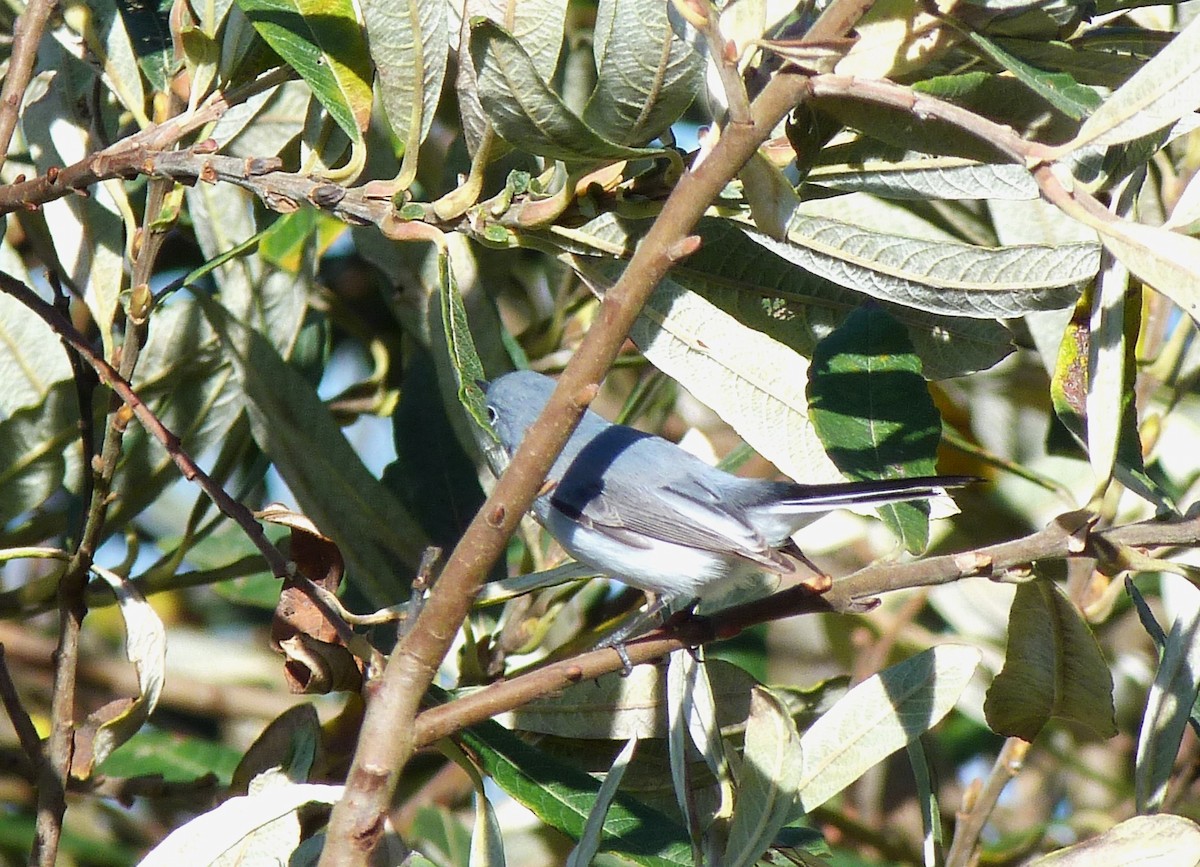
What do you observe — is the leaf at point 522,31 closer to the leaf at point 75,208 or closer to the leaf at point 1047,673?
the leaf at point 75,208

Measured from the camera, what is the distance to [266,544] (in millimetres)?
1574

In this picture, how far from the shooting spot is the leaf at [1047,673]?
62.5 inches

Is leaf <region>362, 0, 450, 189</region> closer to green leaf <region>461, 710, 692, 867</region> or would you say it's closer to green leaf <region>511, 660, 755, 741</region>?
green leaf <region>461, 710, 692, 867</region>

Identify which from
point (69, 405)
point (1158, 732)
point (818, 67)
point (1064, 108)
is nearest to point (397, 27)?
point (818, 67)

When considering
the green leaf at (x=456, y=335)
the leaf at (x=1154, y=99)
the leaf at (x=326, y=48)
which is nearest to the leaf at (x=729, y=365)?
the green leaf at (x=456, y=335)

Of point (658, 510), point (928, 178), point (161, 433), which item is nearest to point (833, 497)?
point (658, 510)

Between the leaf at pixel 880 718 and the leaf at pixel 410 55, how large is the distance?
2.92 feet

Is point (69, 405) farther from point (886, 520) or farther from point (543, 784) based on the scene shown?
point (886, 520)

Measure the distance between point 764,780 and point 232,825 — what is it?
26.0 inches

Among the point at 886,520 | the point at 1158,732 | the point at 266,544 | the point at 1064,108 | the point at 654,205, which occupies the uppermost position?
the point at 1064,108

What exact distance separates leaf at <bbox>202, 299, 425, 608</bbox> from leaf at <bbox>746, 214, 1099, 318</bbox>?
849 millimetres

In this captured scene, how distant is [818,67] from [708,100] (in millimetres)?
161

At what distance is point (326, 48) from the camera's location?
1.60 m

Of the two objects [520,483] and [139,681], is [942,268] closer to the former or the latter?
[520,483]
